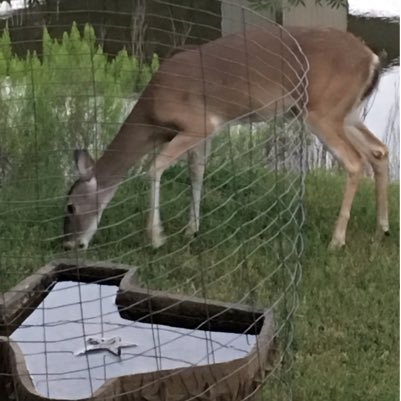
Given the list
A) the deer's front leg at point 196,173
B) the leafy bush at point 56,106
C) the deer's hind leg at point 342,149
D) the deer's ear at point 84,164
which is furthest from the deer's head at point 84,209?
the deer's hind leg at point 342,149

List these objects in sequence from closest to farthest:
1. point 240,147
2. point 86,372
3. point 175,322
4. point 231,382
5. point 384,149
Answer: point 231,382 < point 86,372 < point 175,322 < point 384,149 < point 240,147

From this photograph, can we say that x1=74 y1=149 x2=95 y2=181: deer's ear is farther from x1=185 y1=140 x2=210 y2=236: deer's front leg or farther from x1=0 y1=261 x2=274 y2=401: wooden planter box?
x1=0 y1=261 x2=274 y2=401: wooden planter box

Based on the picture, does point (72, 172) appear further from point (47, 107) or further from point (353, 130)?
point (353, 130)

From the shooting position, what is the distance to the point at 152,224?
153 inches

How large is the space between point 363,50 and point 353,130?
369mm

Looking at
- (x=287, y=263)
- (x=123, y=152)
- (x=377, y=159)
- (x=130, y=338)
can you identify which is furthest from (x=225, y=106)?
(x=130, y=338)

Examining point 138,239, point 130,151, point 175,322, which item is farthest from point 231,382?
point 130,151

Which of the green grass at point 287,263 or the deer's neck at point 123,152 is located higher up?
the deer's neck at point 123,152

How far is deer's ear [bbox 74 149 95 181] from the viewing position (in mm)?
3857

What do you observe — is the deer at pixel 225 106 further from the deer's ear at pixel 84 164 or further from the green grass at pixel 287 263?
the green grass at pixel 287 263

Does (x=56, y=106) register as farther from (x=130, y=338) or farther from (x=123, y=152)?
(x=130, y=338)

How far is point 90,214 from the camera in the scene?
4078mm

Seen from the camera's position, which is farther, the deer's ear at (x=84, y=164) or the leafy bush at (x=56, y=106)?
the leafy bush at (x=56, y=106)

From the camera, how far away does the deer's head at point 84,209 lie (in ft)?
13.0
